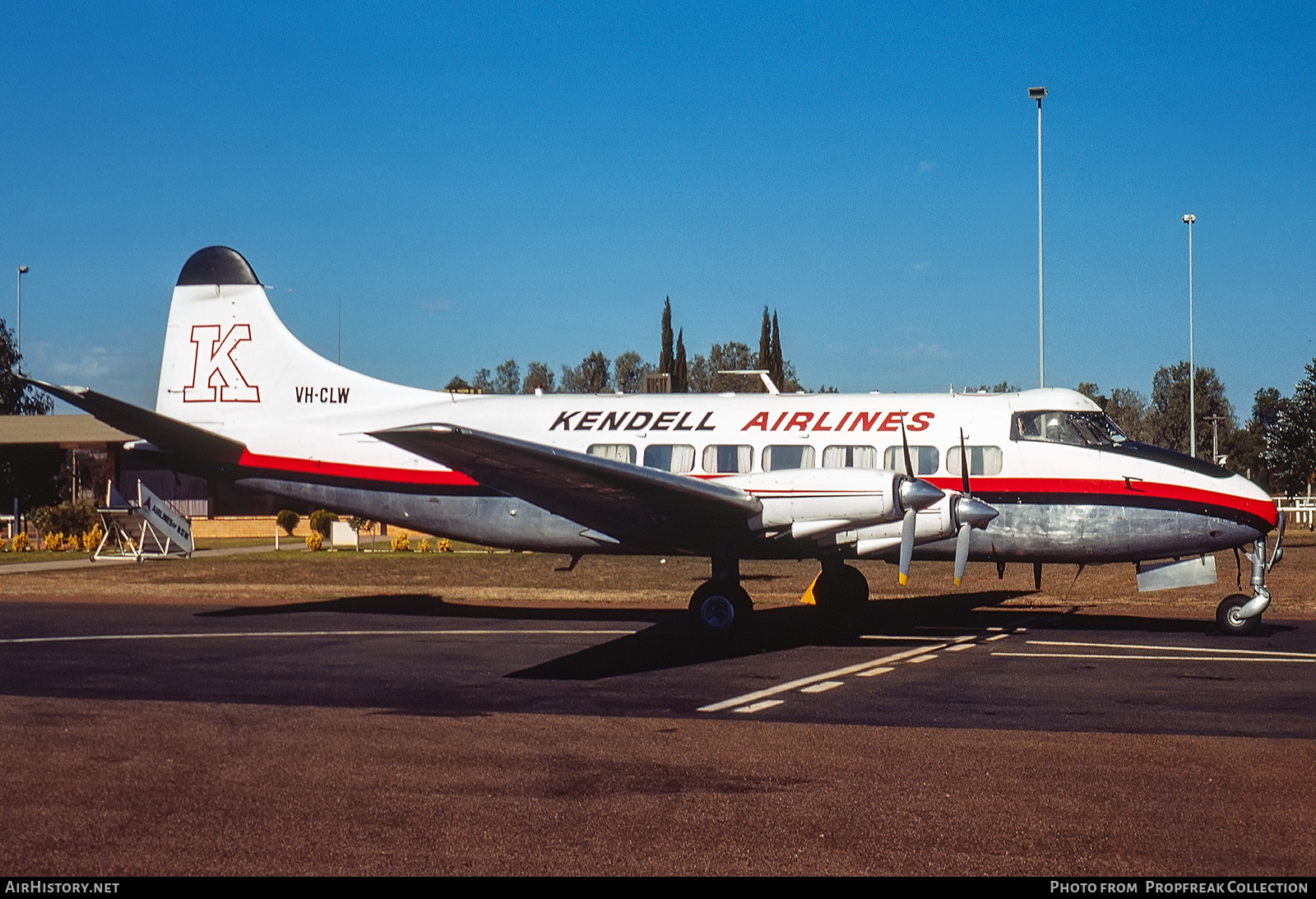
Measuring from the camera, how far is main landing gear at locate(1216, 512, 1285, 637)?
17.9 m

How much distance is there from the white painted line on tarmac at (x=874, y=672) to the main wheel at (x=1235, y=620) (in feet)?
21.2

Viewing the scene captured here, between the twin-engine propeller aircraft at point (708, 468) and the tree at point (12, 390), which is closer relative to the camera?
the twin-engine propeller aircraft at point (708, 468)

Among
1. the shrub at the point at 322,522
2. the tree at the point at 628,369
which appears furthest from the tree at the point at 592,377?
the shrub at the point at 322,522

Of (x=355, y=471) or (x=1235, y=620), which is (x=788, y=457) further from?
(x=355, y=471)

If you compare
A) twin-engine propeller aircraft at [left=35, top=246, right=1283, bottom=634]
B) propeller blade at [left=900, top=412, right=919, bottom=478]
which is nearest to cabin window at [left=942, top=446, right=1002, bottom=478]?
twin-engine propeller aircraft at [left=35, top=246, right=1283, bottom=634]

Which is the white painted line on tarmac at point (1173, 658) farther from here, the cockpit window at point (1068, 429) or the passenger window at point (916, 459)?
the cockpit window at point (1068, 429)

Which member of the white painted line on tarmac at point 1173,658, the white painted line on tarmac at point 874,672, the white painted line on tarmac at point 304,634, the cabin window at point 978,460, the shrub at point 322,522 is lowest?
the white painted line on tarmac at point 304,634

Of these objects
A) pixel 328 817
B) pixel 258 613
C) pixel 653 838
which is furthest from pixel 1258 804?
pixel 258 613

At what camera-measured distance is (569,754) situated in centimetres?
1005

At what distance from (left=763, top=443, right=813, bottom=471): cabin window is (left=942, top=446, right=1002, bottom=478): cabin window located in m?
2.27

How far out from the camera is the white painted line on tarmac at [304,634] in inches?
721

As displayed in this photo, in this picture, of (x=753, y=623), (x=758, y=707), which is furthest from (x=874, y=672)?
(x=753, y=623)

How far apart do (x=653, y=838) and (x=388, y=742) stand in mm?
3877

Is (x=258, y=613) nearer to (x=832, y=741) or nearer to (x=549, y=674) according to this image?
(x=549, y=674)
